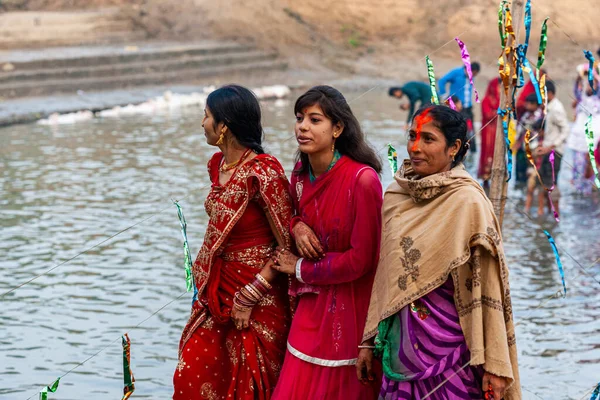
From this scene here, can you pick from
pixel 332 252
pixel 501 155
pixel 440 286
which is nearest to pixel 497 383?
pixel 440 286

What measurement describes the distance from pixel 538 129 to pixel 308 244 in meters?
7.05

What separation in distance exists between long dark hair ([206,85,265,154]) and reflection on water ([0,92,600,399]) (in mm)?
299

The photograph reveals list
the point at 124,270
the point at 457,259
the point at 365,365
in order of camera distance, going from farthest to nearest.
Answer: the point at 124,270 < the point at 365,365 < the point at 457,259

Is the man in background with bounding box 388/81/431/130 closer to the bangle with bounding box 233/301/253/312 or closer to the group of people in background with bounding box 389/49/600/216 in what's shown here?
the group of people in background with bounding box 389/49/600/216

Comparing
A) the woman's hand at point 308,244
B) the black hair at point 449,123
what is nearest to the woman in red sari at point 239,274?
the woman's hand at point 308,244

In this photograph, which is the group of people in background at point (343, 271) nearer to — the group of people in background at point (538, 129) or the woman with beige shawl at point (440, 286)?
the woman with beige shawl at point (440, 286)

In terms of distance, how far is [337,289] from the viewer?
346 centimetres

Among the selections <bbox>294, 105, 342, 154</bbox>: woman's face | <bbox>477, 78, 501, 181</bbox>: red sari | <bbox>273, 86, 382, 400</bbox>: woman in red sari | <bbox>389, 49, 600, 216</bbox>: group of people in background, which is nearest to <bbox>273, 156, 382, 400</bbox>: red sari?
<bbox>273, 86, 382, 400</bbox>: woman in red sari

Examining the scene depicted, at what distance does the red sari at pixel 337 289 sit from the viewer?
338cm

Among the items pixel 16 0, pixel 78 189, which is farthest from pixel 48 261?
pixel 16 0

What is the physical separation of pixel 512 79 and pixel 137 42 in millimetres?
19544

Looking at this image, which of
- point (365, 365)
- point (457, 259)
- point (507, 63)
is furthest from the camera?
point (507, 63)

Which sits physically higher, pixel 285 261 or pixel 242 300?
pixel 285 261

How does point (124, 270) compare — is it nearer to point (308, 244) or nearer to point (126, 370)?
point (126, 370)
